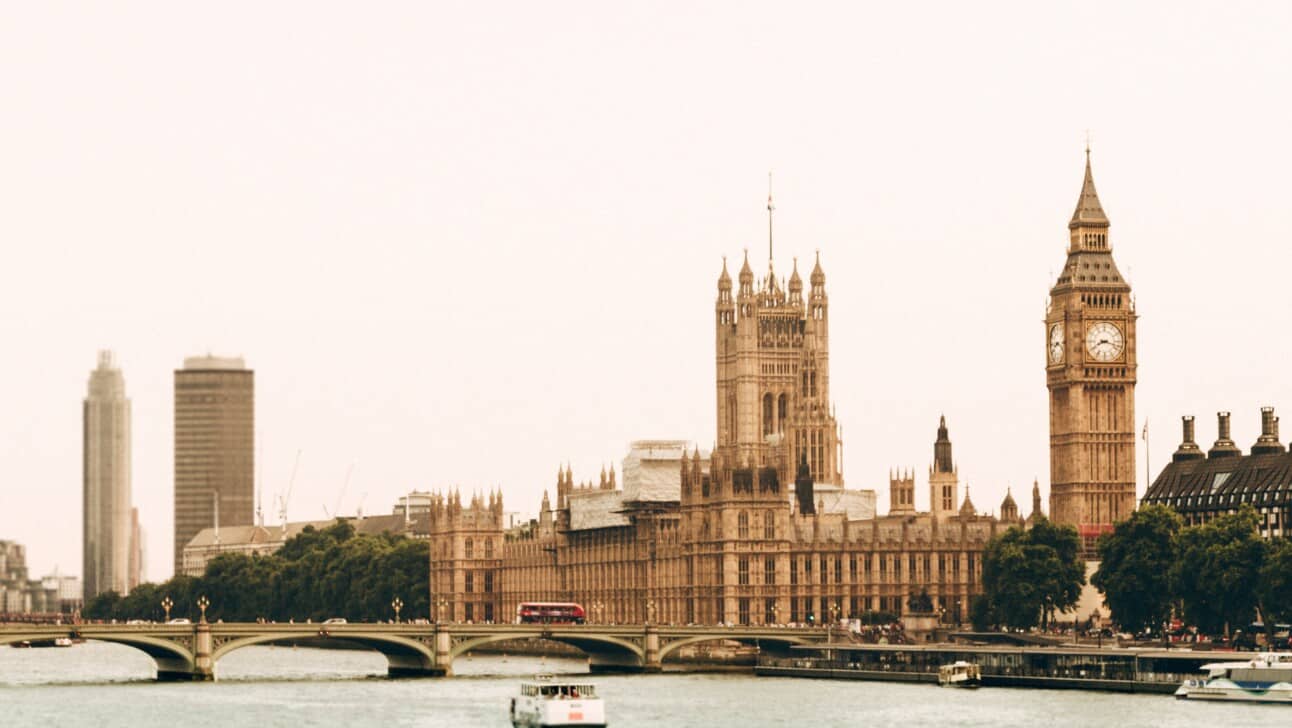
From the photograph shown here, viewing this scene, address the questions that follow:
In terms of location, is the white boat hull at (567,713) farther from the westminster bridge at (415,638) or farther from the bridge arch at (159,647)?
the westminster bridge at (415,638)

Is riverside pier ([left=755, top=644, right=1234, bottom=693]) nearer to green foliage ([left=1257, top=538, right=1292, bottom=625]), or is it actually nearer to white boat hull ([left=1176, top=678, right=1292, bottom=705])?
white boat hull ([left=1176, top=678, right=1292, bottom=705])

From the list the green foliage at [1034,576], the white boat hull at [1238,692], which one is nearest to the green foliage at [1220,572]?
the green foliage at [1034,576]

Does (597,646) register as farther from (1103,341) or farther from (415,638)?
(1103,341)

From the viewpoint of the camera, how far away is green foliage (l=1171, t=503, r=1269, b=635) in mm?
160250

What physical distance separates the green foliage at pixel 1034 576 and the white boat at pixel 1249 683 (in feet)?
134

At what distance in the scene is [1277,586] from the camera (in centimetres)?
15638

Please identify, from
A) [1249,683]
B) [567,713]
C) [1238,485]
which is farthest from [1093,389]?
[567,713]

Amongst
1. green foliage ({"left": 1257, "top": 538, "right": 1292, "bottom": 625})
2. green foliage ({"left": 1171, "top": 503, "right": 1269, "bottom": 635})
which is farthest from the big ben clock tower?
green foliage ({"left": 1257, "top": 538, "right": 1292, "bottom": 625})

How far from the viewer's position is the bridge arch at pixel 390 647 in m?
156

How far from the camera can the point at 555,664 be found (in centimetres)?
18512

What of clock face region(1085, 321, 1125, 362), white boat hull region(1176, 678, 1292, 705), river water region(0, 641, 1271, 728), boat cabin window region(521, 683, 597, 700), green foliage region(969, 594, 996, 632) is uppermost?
clock face region(1085, 321, 1125, 362)

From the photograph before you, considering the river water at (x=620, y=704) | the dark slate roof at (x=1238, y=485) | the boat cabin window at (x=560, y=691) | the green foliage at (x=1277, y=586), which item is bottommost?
the river water at (x=620, y=704)

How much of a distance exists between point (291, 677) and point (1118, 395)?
184 feet

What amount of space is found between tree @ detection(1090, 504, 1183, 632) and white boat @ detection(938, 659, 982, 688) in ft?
71.0
